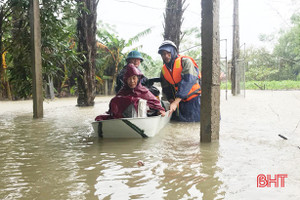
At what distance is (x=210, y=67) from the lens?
376cm

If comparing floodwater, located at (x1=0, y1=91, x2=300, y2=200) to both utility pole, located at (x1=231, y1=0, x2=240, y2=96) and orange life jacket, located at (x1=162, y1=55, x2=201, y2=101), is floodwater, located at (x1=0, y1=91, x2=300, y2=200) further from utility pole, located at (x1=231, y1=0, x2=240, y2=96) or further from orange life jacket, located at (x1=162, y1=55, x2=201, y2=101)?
utility pole, located at (x1=231, y1=0, x2=240, y2=96)

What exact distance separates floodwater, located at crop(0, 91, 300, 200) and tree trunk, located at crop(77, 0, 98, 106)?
5.21 metres

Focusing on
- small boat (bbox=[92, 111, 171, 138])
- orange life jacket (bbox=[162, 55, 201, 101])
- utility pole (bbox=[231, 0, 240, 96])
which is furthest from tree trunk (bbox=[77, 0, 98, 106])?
utility pole (bbox=[231, 0, 240, 96])

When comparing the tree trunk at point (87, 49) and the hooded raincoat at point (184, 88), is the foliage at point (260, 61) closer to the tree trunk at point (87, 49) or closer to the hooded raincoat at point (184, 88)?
the tree trunk at point (87, 49)

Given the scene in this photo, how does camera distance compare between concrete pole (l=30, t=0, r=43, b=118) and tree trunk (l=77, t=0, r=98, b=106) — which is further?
tree trunk (l=77, t=0, r=98, b=106)

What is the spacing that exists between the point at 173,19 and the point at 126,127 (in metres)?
5.70

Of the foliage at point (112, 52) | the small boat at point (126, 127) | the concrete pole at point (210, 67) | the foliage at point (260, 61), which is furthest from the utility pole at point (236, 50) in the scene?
the foliage at point (260, 61)

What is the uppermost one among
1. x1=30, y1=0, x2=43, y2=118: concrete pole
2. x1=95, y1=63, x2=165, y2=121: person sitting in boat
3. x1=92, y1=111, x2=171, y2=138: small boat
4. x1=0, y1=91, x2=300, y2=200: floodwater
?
x1=30, y1=0, x2=43, y2=118: concrete pole

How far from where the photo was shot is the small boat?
12.9 feet

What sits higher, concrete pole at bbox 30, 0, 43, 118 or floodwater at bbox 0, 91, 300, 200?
concrete pole at bbox 30, 0, 43, 118

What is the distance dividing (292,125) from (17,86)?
6440mm

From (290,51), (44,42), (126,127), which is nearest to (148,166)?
(126,127)

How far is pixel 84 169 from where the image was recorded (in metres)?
2.71

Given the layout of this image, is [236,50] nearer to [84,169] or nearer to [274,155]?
[274,155]
